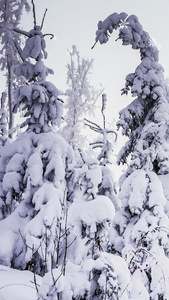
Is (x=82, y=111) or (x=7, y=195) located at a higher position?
(x=82, y=111)

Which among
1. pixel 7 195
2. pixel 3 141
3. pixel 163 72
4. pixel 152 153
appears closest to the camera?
pixel 7 195

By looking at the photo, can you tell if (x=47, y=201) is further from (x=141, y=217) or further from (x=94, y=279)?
(x=94, y=279)

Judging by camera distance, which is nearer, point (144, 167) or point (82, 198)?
point (82, 198)

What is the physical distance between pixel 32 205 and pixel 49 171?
79cm

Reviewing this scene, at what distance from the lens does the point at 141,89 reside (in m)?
8.30

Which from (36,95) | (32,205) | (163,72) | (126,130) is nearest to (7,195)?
(32,205)

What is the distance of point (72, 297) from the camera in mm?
2576

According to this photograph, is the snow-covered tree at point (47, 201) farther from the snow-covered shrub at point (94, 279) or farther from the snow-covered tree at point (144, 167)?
the snow-covered tree at point (144, 167)

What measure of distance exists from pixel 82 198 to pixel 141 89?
5.44m

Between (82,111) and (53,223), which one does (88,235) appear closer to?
(53,223)

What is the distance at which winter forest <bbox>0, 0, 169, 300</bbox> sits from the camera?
9.43 ft

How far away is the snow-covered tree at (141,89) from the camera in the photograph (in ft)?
25.7

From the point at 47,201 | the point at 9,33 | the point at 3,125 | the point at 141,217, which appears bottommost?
the point at 141,217

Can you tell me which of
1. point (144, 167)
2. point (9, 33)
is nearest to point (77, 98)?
point (9, 33)
